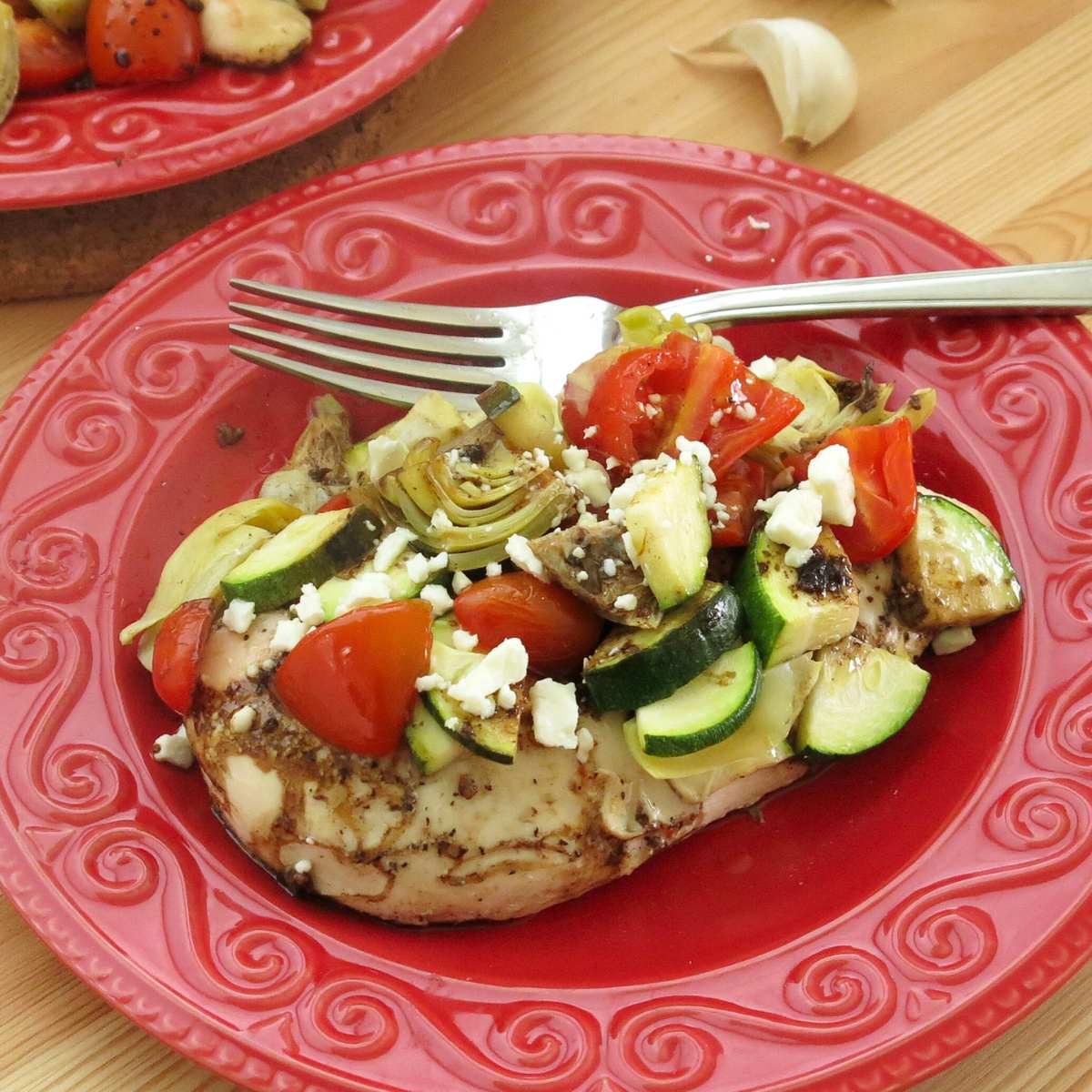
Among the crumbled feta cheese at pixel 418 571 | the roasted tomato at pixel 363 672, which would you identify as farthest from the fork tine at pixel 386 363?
the roasted tomato at pixel 363 672

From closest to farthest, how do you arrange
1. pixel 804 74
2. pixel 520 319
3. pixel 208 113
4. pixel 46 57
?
pixel 520 319, pixel 208 113, pixel 46 57, pixel 804 74

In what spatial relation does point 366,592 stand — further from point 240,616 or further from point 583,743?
point 583,743

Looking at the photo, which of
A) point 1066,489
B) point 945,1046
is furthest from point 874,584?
point 945,1046

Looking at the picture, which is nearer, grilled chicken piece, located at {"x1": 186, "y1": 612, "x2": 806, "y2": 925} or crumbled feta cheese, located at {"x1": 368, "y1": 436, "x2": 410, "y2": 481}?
grilled chicken piece, located at {"x1": 186, "y1": 612, "x2": 806, "y2": 925}

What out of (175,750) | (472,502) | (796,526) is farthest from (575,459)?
(175,750)

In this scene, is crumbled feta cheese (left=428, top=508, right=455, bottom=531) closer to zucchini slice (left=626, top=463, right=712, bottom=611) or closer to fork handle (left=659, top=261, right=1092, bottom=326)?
zucchini slice (left=626, top=463, right=712, bottom=611)

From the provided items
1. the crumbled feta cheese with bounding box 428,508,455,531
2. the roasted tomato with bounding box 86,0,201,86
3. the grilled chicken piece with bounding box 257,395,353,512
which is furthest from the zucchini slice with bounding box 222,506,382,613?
the roasted tomato with bounding box 86,0,201,86

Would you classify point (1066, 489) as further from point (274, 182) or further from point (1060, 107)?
point (274, 182)
